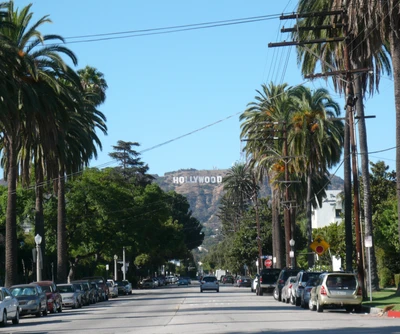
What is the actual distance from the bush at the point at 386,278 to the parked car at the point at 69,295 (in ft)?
81.7

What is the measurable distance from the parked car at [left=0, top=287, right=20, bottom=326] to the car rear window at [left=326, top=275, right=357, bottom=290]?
12.9 meters

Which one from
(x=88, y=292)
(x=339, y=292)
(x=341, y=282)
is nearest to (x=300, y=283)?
(x=341, y=282)

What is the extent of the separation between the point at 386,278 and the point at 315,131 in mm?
12613

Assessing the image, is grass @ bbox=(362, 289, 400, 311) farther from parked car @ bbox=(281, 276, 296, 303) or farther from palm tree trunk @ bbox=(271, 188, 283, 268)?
palm tree trunk @ bbox=(271, 188, 283, 268)

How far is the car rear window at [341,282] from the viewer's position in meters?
32.6

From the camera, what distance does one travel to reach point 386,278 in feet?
200

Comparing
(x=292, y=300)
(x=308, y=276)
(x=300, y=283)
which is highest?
(x=308, y=276)

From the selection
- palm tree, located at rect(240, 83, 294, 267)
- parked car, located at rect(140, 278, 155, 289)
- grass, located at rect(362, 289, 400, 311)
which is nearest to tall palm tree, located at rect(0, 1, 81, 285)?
grass, located at rect(362, 289, 400, 311)

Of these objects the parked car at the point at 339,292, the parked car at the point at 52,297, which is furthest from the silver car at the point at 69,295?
the parked car at the point at 339,292

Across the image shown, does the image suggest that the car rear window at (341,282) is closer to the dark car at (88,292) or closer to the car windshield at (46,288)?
the car windshield at (46,288)

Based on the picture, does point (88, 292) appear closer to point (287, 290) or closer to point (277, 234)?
point (287, 290)

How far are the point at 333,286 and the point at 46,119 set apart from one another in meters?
17.3

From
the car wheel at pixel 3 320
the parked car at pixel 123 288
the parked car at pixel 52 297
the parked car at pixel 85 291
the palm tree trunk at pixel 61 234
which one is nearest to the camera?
the car wheel at pixel 3 320

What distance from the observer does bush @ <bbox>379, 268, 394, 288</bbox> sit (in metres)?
60.7
